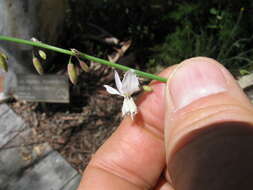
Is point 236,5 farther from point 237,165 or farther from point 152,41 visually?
point 237,165

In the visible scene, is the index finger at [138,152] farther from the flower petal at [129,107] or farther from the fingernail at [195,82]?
the fingernail at [195,82]

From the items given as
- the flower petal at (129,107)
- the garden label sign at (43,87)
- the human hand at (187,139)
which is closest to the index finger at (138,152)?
the human hand at (187,139)

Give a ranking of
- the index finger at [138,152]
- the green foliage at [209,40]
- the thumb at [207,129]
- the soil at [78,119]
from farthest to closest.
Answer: the green foliage at [209,40]
the soil at [78,119]
the index finger at [138,152]
the thumb at [207,129]

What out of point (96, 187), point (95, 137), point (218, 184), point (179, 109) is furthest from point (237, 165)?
point (95, 137)

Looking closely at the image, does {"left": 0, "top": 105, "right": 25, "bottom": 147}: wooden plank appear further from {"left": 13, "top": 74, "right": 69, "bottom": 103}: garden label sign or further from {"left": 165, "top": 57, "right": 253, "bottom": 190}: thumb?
{"left": 165, "top": 57, "right": 253, "bottom": 190}: thumb

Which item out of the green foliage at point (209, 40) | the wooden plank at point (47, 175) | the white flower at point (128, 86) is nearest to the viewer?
the white flower at point (128, 86)

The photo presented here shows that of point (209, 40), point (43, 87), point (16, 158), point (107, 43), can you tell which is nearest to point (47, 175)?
point (16, 158)
